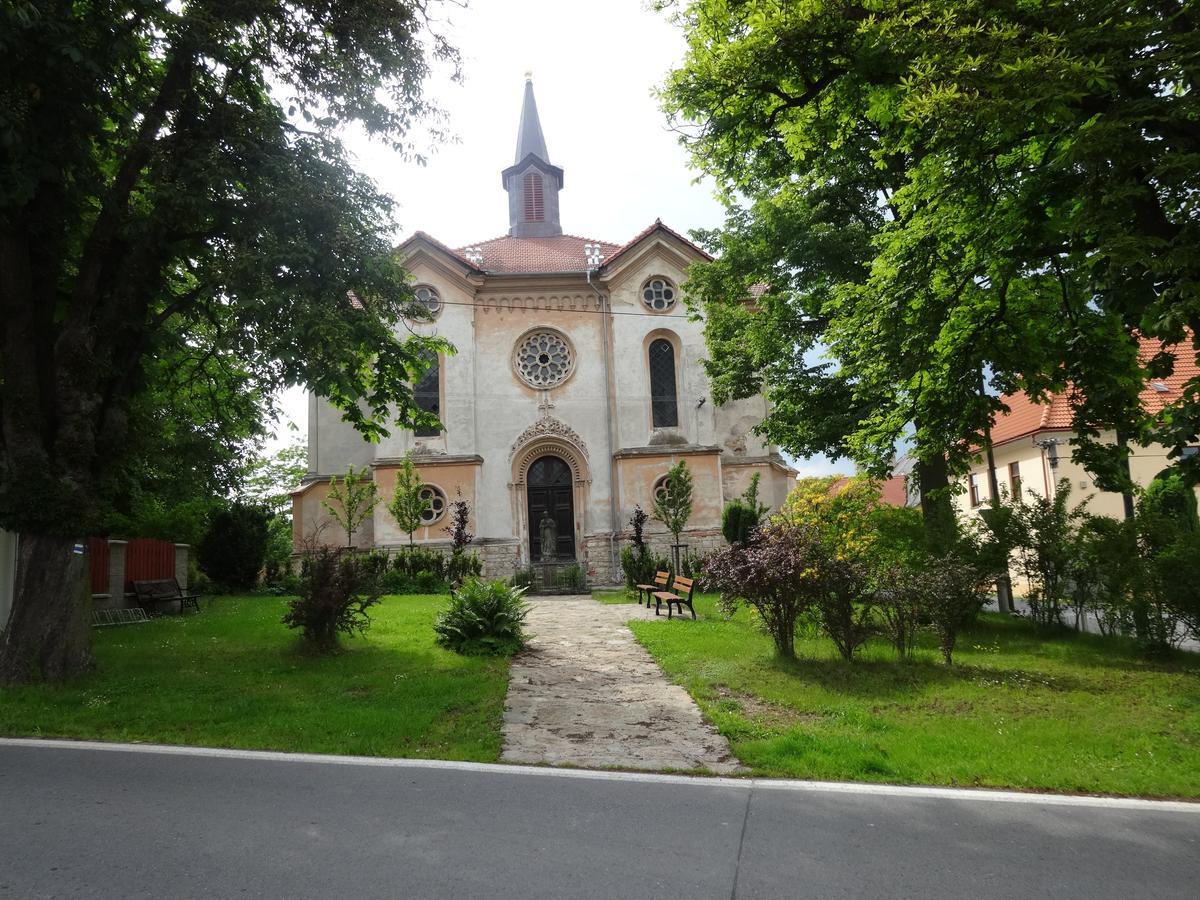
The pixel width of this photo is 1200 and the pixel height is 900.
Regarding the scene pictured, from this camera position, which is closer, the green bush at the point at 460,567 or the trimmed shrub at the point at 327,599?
the trimmed shrub at the point at 327,599

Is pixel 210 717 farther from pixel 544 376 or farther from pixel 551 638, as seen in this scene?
pixel 544 376

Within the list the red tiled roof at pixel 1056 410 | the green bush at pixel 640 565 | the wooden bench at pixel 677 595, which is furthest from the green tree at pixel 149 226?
the red tiled roof at pixel 1056 410

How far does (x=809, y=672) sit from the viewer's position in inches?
368

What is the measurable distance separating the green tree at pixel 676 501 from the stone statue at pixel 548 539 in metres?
4.29

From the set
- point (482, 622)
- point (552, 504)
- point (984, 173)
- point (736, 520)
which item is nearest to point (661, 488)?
point (736, 520)

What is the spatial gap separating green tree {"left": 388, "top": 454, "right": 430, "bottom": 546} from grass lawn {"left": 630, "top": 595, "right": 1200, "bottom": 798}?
45.6 feet

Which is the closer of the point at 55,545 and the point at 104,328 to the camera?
the point at 55,545

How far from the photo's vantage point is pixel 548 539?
88.3ft

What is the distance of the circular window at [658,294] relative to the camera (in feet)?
93.1

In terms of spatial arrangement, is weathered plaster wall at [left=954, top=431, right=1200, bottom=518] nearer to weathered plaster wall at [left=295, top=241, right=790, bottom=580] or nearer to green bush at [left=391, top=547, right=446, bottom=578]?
weathered plaster wall at [left=295, top=241, right=790, bottom=580]

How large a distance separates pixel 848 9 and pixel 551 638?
9875 millimetres

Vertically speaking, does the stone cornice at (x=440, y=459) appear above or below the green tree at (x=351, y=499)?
above

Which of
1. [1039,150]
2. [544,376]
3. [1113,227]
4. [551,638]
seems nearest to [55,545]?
[551,638]

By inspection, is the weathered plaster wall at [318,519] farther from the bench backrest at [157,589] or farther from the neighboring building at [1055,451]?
the neighboring building at [1055,451]
